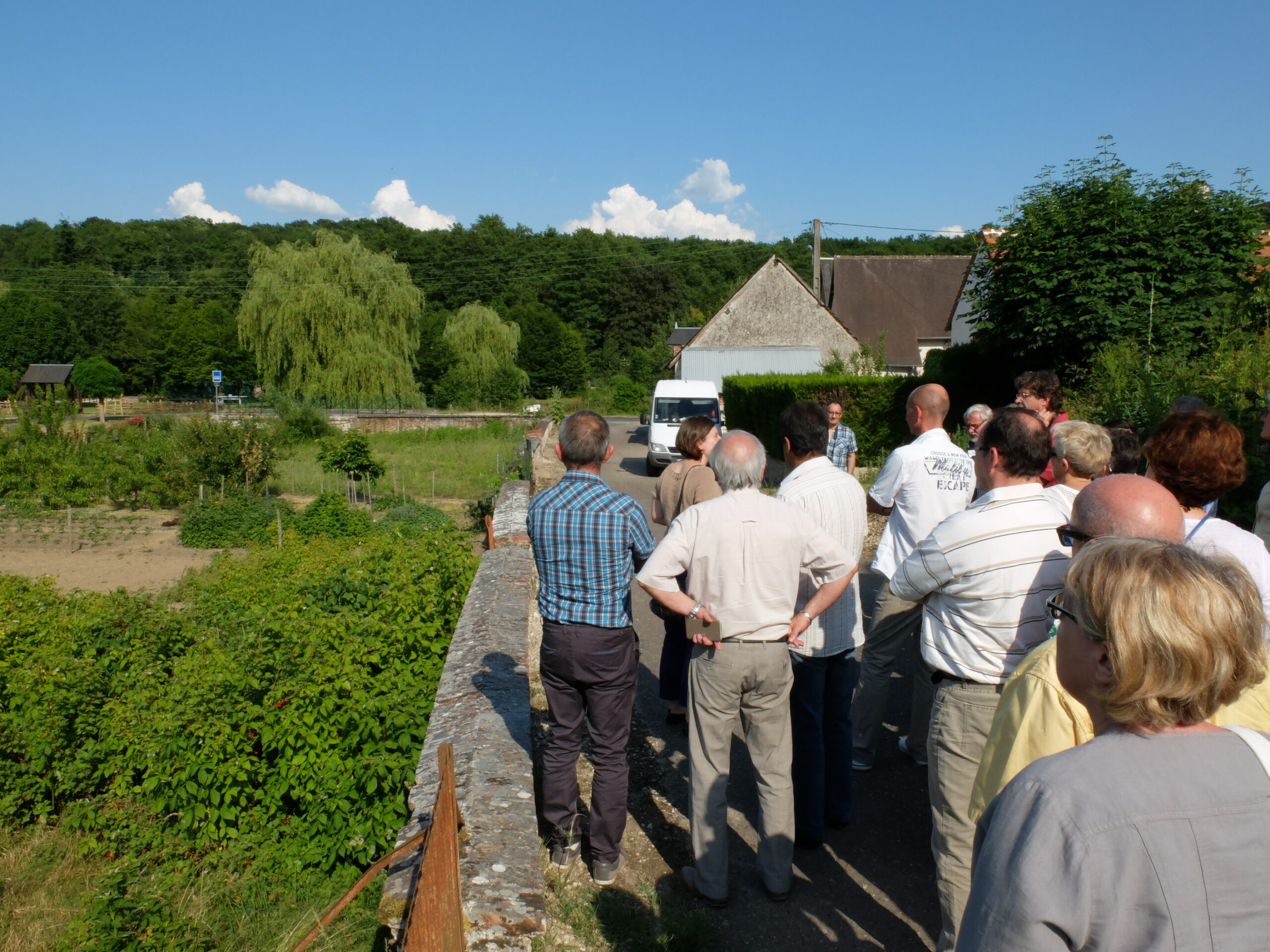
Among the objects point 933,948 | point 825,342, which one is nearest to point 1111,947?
point 933,948

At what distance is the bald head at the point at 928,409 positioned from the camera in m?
4.46

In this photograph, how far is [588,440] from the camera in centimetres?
356

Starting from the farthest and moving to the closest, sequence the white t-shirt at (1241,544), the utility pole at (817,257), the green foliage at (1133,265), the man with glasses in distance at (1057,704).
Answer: the utility pole at (817,257) → the green foliage at (1133,265) → the white t-shirt at (1241,544) → the man with glasses in distance at (1057,704)

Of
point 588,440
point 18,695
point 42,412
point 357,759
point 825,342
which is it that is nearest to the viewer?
point 588,440

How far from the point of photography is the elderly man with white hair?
326 centimetres

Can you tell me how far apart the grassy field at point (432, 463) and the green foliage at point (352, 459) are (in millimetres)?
600

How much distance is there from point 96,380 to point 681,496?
61.4 metres

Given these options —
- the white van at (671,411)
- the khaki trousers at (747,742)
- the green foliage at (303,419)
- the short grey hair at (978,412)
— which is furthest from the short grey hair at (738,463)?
the green foliage at (303,419)

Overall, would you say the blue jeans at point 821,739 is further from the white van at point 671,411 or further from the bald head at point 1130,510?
the white van at point 671,411

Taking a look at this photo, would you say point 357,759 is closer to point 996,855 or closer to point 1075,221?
point 996,855

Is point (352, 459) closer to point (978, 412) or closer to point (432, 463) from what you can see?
point (432, 463)

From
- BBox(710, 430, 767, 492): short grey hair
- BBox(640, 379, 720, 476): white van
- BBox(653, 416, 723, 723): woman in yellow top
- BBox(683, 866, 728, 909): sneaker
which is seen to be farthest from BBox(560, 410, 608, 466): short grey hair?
BBox(640, 379, 720, 476): white van

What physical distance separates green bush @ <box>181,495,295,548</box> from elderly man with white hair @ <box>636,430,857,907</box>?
11818 millimetres

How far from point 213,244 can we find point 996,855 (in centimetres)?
8573
